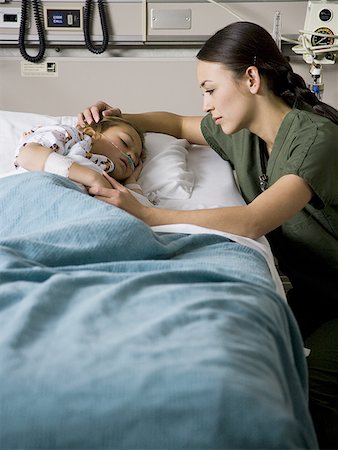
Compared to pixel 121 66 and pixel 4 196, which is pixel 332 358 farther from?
pixel 121 66

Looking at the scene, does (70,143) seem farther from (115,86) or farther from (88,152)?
(115,86)

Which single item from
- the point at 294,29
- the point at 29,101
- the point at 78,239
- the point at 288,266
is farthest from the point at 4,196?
the point at 294,29

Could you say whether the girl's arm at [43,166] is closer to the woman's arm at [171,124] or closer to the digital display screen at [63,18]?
the woman's arm at [171,124]

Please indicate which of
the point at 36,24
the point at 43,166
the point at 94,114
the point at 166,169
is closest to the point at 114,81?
the point at 36,24

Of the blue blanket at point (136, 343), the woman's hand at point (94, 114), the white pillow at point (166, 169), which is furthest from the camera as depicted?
the woman's hand at point (94, 114)

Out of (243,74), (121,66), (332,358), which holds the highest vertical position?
(243,74)

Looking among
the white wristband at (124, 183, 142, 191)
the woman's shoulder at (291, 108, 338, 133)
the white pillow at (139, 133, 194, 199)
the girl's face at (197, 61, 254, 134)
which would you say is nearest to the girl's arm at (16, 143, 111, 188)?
the white wristband at (124, 183, 142, 191)

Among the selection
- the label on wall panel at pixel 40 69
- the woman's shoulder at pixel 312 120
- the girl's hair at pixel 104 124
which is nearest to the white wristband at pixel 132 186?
the girl's hair at pixel 104 124

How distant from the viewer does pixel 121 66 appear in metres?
3.04

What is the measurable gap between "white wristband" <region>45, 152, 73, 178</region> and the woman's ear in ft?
1.82

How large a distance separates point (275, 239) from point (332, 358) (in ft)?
1.30

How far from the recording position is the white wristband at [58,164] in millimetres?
1847

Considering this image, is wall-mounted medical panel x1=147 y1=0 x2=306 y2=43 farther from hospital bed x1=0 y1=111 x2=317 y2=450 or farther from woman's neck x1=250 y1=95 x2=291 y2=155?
hospital bed x1=0 y1=111 x2=317 y2=450

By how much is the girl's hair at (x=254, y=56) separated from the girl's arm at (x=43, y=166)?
0.51 meters
